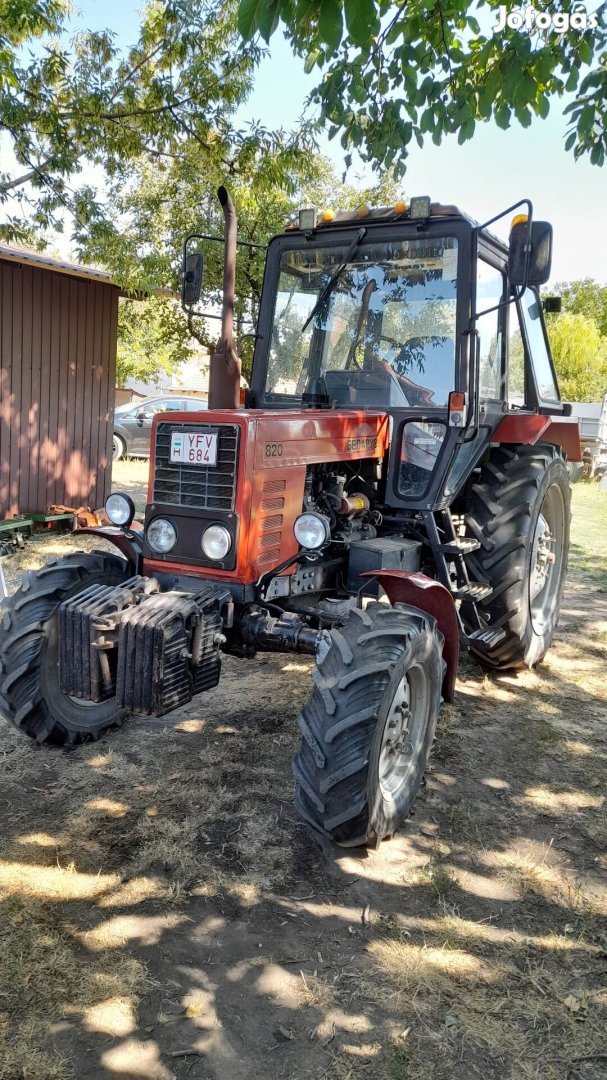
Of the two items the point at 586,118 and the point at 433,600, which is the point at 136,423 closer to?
the point at 586,118

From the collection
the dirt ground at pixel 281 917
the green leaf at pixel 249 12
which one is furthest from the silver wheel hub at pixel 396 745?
the green leaf at pixel 249 12

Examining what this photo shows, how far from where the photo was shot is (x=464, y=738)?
4211 mm

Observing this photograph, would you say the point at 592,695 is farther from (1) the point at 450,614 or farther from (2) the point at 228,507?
(2) the point at 228,507

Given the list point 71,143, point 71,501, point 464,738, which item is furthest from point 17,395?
point 464,738

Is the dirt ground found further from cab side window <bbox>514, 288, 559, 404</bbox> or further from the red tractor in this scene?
cab side window <bbox>514, 288, 559, 404</bbox>

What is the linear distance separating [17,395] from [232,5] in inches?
180

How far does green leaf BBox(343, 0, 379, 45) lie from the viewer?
2814 millimetres

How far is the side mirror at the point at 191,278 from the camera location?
4.27 meters

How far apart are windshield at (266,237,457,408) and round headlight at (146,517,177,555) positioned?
117 cm

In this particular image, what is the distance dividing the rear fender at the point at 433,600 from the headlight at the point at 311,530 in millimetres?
265

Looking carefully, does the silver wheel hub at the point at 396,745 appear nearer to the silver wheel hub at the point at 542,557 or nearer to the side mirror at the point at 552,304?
the silver wheel hub at the point at 542,557

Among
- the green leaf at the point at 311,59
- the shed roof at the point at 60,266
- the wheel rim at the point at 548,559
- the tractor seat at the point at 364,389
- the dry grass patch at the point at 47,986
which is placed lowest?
the dry grass patch at the point at 47,986

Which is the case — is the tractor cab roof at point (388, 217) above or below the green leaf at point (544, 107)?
below

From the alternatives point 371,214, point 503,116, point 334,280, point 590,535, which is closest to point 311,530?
point 334,280
